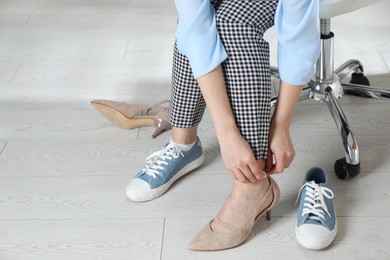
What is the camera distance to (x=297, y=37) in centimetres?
130

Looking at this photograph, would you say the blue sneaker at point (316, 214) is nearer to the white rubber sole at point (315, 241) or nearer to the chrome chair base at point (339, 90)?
the white rubber sole at point (315, 241)

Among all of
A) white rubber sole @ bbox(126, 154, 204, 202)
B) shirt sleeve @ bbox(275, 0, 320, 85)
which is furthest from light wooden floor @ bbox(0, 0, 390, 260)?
shirt sleeve @ bbox(275, 0, 320, 85)

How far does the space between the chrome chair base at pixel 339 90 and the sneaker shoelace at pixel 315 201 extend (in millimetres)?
156

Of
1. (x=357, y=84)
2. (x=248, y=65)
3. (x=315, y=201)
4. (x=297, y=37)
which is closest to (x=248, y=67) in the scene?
(x=248, y=65)

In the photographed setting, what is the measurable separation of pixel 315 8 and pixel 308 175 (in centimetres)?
41

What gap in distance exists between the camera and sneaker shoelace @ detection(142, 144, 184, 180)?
5.27ft

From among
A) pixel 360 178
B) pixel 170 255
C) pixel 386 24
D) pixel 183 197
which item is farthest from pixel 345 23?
pixel 170 255

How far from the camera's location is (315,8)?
51.5 inches

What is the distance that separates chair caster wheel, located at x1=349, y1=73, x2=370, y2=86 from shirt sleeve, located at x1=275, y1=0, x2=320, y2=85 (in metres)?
0.79

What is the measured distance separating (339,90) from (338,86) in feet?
0.04

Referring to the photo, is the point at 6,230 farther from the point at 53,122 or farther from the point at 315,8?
the point at 315,8

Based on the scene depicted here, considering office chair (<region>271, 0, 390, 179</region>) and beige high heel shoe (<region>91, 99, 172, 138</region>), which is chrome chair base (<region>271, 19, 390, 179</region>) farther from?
beige high heel shoe (<region>91, 99, 172, 138</region>)

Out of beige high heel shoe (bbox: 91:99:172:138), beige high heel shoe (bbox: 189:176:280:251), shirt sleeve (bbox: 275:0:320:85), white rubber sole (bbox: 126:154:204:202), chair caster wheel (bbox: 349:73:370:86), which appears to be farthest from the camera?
chair caster wheel (bbox: 349:73:370:86)

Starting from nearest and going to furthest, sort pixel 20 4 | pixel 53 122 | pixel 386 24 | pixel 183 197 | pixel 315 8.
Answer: pixel 315 8 → pixel 183 197 → pixel 53 122 → pixel 386 24 → pixel 20 4
